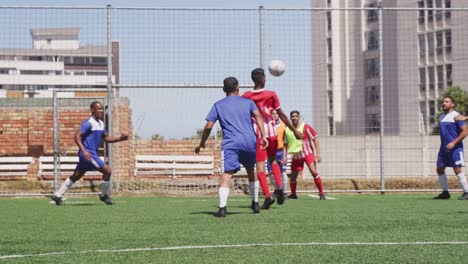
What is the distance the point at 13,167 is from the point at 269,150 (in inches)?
509

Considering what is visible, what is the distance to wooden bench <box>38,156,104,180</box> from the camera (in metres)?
20.2

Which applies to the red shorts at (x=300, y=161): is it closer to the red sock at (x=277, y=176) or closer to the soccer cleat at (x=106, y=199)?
the red sock at (x=277, y=176)

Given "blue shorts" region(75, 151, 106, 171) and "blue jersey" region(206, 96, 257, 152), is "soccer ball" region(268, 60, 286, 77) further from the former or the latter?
"blue jersey" region(206, 96, 257, 152)

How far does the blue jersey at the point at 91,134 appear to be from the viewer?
47.0 ft

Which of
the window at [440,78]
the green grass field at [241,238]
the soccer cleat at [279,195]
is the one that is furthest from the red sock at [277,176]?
the window at [440,78]

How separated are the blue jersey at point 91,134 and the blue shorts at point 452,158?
626 centimetres

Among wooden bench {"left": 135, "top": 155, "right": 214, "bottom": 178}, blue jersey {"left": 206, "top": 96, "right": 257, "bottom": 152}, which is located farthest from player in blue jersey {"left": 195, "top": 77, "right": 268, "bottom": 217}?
wooden bench {"left": 135, "top": 155, "right": 214, "bottom": 178}

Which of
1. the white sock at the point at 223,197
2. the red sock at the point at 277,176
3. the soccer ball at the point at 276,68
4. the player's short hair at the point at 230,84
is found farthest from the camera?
the soccer ball at the point at 276,68

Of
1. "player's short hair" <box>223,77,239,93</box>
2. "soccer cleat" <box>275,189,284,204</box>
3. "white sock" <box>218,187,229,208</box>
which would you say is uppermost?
"player's short hair" <box>223,77,239,93</box>

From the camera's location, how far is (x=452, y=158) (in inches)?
595

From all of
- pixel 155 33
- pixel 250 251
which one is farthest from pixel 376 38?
pixel 250 251

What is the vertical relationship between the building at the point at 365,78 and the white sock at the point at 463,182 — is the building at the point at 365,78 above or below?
above

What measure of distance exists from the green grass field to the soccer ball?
20.8 feet

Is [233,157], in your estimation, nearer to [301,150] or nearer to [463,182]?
[301,150]
